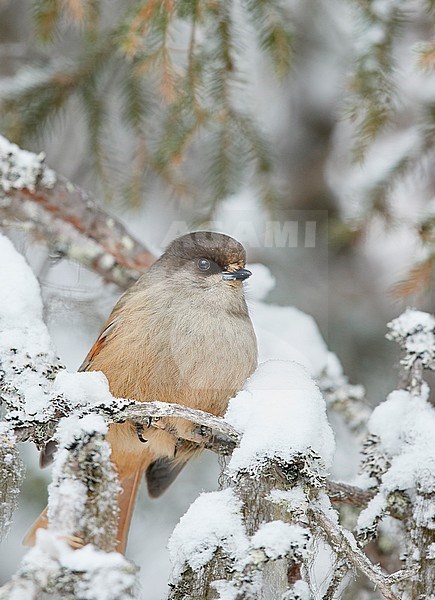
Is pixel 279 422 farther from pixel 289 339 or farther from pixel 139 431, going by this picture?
pixel 289 339

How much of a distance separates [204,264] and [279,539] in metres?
1.49

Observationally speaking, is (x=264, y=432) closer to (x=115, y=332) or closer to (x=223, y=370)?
(x=223, y=370)

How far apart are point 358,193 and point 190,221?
0.84 meters

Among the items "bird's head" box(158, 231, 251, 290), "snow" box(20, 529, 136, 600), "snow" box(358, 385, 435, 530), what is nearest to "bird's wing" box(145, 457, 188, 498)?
"bird's head" box(158, 231, 251, 290)

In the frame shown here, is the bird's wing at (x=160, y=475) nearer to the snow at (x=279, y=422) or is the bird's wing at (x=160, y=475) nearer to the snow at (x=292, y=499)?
the snow at (x=279, y=422)

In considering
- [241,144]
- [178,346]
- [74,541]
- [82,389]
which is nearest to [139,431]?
[178,346]

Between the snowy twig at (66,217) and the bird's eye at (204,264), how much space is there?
0.71 m

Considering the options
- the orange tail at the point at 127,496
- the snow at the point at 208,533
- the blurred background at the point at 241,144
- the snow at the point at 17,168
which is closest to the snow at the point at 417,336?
the blurred background at the point at 241,144

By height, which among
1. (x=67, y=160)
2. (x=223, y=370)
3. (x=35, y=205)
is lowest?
(x=223, y=370)

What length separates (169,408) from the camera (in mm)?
1890

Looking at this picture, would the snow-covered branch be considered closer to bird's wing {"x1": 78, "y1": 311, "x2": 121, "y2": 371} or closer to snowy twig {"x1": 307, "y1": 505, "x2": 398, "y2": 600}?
snowy twig {"x1": 307, "y1": 505, "x2": 398, "y2": 600}

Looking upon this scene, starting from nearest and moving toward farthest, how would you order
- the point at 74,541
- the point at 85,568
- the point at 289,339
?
the point at 85,568, the point at 74,541, the point at 289,339

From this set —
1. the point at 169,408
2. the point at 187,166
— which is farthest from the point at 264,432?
the point at 187,166

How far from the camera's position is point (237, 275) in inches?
112
